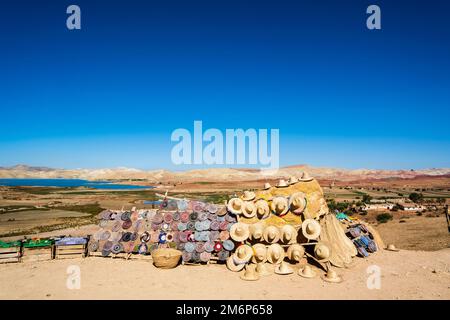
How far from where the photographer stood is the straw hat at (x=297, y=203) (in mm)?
12498

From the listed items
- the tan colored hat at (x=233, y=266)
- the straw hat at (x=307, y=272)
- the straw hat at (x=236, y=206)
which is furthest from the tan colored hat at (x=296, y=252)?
the straw hat at (x=236, y=206)

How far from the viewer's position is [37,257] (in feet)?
44.2

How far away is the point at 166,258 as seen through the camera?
1170 centimetres

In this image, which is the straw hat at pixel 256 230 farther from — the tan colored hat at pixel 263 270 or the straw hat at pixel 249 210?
the tan colored hat at pixel 263 270

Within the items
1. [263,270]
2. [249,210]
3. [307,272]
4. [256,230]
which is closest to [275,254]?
[263,270]

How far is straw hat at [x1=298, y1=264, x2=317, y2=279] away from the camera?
1080 centimetres

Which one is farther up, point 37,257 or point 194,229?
point 194,229

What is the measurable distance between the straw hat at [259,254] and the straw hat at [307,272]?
1.41 meters

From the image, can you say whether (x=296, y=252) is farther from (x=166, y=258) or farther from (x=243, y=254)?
(x=166, y=258)

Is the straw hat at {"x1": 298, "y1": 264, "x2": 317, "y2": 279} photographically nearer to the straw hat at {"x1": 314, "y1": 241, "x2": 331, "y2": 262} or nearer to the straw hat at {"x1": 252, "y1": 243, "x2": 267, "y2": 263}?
the straw hat at {"x1": 314, "y1": 241, "x2": 331, "y2": 262}

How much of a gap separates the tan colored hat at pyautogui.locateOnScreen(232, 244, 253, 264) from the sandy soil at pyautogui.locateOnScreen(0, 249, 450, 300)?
56 centimetres
